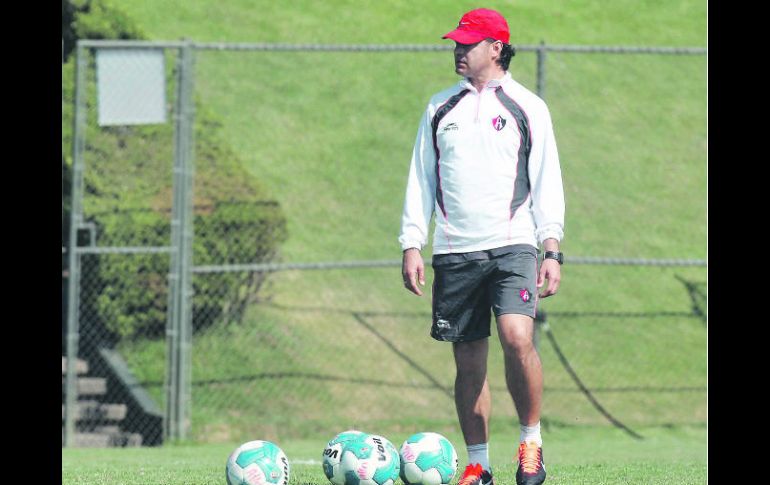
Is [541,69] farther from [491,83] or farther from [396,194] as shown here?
[491,83]

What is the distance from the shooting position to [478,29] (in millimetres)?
6387

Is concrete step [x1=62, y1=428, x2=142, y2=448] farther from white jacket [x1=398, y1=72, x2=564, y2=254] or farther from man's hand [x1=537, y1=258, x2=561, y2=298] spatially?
man's hand [x1=537, y1=258, x2=561, y2=298]

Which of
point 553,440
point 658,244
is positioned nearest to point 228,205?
point 553,440

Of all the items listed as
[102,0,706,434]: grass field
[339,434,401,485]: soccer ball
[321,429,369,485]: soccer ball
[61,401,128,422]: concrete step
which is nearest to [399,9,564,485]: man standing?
[339,434,401,485]: soccer ball

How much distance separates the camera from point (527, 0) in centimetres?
2238

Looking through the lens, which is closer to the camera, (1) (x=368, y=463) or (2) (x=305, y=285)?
(1) (x=368, y=463)

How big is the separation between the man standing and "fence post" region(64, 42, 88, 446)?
5.46 meters

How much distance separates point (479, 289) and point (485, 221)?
342 mm

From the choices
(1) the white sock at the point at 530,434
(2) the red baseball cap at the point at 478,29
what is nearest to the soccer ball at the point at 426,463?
(1) the white sock at the point at 530,434

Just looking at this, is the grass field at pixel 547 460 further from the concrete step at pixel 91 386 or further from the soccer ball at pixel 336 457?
the concrete step at pixel 91 386

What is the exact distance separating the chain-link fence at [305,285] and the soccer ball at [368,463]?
5.46 meters

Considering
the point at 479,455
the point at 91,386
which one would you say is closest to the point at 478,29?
the point at 479,455

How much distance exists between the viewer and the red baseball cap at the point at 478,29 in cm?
637

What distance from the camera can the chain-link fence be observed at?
38.2ft
